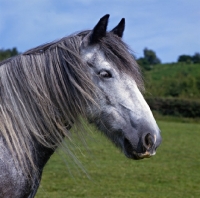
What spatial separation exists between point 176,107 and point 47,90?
39.9 meters

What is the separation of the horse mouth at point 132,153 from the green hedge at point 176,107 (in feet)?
127

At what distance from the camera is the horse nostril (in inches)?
121

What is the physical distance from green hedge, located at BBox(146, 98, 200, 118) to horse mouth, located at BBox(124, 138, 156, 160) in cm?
3877

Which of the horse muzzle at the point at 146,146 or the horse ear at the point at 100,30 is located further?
the horse ear at the point at 100,30

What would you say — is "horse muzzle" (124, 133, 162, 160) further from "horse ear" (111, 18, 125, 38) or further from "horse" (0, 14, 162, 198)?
"horse ear" (111, 18, 125, 38)

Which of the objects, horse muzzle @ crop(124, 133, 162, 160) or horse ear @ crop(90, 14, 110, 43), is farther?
horse ear @ crop(90, 14, 110, 43)

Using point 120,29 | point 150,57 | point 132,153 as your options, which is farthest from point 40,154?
point 150,57

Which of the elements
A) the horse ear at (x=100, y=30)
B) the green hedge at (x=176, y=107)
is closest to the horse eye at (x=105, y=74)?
the horse ear at (x=100, y=30)

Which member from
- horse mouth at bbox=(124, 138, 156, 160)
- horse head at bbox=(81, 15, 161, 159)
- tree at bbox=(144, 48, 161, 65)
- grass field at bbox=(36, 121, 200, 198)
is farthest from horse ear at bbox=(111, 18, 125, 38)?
tree at bbox=(144, 48, 161, 65)

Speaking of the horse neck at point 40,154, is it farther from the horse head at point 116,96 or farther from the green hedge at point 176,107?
the green hedge at point 176,107

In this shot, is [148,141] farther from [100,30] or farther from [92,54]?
[100,30]

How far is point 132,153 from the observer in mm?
3186

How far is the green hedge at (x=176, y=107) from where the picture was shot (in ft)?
135

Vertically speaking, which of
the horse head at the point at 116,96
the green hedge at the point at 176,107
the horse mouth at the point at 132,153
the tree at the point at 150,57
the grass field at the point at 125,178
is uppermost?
the tree at the point at 150,57
